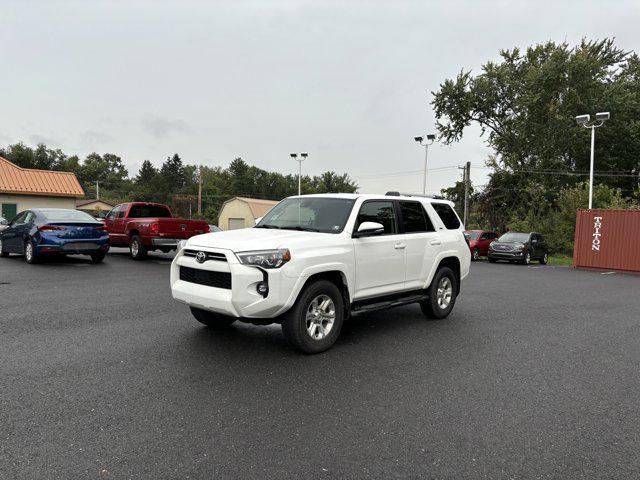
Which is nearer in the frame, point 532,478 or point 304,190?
point 532,478

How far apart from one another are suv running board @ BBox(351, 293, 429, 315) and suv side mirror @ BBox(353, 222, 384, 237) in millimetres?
863

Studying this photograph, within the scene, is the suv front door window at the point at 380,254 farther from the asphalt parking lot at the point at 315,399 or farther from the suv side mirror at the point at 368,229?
the asphalt parking lot at the point at 315,399

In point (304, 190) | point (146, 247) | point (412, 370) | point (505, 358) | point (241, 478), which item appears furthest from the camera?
point (304, 190)

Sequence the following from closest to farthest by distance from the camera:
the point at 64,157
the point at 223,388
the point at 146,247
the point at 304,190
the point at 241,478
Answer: the point at 241,478 < the point at 223,388 < the point at 146,247 < the point at 64,157 < the point at 304,190

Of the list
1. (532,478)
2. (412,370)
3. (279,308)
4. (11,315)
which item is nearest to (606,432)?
(532,478)

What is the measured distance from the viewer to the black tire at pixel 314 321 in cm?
526

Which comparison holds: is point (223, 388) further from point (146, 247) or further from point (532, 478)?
point (146, 247)

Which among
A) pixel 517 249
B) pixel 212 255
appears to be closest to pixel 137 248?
pixel 212 255

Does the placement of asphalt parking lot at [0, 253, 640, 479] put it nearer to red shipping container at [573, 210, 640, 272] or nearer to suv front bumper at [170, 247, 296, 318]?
suv front bumper at [170, 247, 296, 318]

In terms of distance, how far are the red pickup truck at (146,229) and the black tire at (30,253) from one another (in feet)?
10.2

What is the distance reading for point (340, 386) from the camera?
4.48 meters

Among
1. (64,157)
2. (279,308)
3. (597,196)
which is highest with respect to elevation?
(64,157)

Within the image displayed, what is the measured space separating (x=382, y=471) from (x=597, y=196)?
107ft

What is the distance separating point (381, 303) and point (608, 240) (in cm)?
1811
